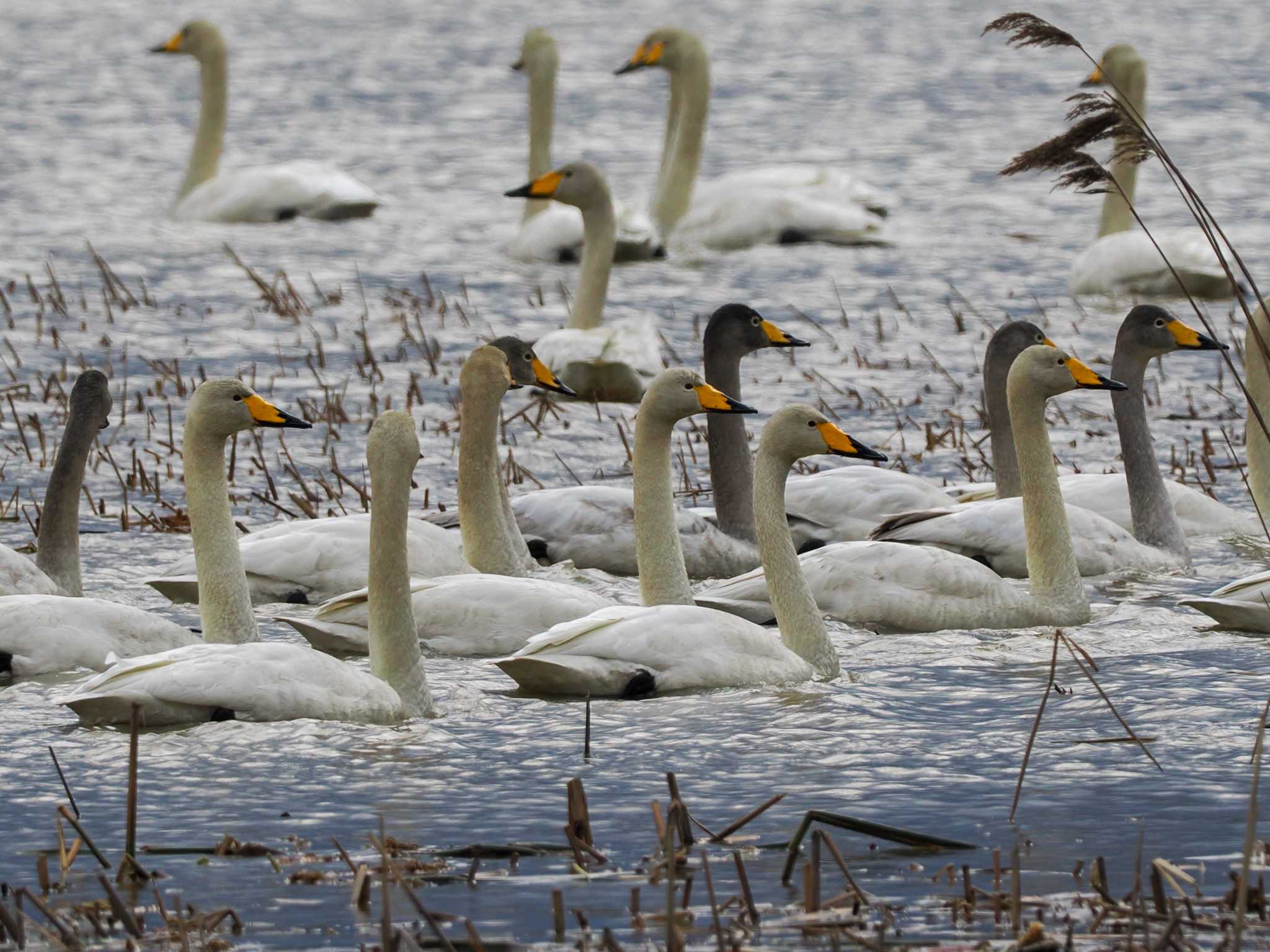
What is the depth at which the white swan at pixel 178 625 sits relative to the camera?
25.9 ft

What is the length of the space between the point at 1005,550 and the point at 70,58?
2943 cm

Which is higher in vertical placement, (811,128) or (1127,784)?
(811,128)

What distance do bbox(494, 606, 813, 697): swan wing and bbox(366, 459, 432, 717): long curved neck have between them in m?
0.31

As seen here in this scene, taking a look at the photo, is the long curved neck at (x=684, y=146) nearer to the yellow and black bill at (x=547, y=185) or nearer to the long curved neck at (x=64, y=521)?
the yellow and black bill at (x=547, y=185)

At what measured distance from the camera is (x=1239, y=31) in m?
39.2

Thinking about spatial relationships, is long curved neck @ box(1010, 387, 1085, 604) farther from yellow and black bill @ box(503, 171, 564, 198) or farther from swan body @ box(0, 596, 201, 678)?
yellow and black bill @ box(503, 171, 564, 198)

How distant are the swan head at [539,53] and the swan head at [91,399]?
45.6 feet

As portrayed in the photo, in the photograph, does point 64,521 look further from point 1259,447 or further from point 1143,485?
point 1259,447

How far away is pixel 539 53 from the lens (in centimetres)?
2286

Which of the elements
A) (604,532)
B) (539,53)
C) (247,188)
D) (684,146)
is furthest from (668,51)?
(604,532)

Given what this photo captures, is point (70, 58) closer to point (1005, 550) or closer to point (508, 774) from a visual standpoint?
point (1005, 550)

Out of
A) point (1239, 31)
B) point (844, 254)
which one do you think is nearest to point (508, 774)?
point (844, 254)

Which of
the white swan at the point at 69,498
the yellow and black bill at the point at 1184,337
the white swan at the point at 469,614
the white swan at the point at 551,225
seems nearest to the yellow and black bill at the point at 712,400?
the white swan at the point at 469,614

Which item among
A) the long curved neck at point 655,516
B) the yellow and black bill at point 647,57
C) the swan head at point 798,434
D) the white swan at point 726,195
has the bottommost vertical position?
the long curved neck at point 655,516
